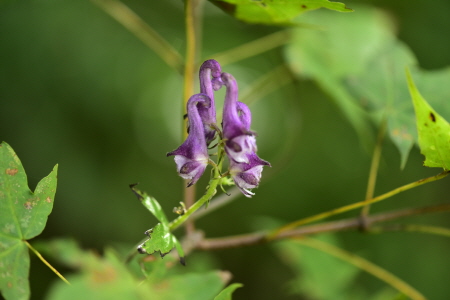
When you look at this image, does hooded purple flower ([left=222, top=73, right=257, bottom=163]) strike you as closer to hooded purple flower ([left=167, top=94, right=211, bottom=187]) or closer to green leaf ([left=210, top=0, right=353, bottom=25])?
hooded purple flower ([left=167, top=94, right=211, bottom=187])

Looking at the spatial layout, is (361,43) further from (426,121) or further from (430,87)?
(426,121)

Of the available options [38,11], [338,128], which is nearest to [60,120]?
[38,11]

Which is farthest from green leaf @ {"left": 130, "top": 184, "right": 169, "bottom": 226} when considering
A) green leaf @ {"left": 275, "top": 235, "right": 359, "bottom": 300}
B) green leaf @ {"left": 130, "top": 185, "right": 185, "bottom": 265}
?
green leaf @ {"left": 275, "top": 235, "right": 359, "bottom": 300}

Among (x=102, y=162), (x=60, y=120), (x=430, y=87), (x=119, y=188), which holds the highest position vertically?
(x=430, y=87)

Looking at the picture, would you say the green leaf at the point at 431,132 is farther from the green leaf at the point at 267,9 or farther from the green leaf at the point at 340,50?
the green leaf at the point at 340,50

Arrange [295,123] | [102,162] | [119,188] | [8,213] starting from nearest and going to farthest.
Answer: [8,213] < [295,123] < [102,162] < [119,188]

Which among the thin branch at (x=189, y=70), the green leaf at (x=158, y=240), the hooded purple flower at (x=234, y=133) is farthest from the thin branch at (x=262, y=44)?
the green leaf at (x=158, y=240)
